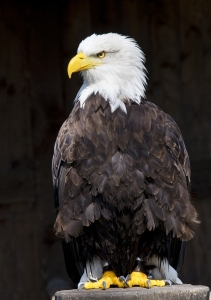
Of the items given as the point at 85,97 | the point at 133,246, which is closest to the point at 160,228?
the point at 133,246

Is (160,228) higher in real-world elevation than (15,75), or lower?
lower

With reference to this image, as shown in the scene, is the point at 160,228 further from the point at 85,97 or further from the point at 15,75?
the point at 15,75

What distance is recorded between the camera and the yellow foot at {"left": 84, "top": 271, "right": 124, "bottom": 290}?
17.0 feet

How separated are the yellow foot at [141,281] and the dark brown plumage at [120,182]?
5.8 inches

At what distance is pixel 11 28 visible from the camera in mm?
6688

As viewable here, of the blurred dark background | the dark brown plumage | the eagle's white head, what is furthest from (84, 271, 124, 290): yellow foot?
the blurred dark background

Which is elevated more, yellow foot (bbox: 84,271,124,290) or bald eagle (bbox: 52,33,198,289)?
bald eagle (bbox: 52,33,198,289)

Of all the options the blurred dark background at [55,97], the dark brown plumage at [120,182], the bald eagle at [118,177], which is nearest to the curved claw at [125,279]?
the bald eagle at [118,177]

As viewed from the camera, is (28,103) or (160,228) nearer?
(160,228)

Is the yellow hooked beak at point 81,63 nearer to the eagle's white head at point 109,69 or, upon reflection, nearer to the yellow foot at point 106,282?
the eagle's white head at point 109,69

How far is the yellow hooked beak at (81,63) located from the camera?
5.29 meters

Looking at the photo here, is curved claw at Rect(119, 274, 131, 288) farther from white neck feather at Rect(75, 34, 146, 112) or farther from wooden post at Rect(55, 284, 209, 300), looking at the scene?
white neck feather at Rect(75, 34, 146, 112)

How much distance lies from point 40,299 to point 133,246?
1511 millimetres

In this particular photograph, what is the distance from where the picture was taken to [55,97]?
6711 mm
